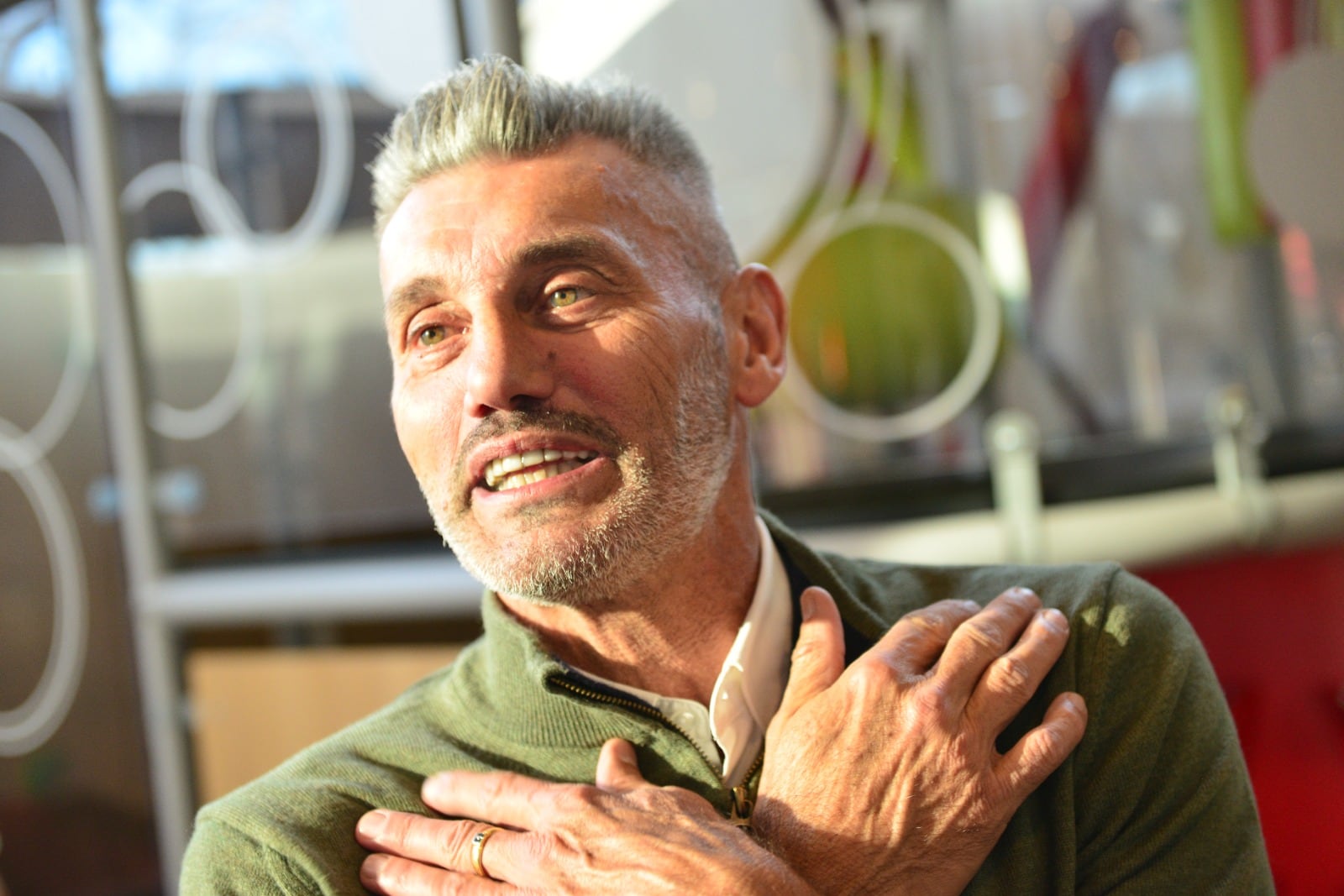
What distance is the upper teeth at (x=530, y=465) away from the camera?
4.05 ft

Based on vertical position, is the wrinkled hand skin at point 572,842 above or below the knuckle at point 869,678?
below

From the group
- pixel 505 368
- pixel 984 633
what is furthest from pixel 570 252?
pixel 984 633

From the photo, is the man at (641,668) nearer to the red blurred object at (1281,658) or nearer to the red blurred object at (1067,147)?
the red blurred object at (1281,658)

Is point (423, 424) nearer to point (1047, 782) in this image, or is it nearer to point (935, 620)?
point (935, 620)

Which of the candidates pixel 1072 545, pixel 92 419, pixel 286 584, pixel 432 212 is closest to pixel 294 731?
pixel 286 584

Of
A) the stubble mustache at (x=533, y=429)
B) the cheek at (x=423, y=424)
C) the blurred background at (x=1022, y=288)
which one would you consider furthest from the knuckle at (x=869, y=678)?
the blurred background at (x=1022, y=288)

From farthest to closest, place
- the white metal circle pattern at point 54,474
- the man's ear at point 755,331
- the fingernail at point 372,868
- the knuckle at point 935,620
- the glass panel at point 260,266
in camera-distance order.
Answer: the white metal circle pattern at point 54,474 → the glass panel at point 260,266 → the man's ear at point 755,331 → the knuckle at point 935,620 → the fingernail at point 372,868

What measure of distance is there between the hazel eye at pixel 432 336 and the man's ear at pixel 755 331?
0.33 meters

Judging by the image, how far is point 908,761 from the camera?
1.18m

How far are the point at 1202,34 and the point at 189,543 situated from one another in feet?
8.54

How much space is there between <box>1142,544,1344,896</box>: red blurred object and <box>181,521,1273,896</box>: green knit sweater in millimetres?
782

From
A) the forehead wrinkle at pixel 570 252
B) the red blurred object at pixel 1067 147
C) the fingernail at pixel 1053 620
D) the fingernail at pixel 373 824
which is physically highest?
the red blurred object at pixel 1067 147

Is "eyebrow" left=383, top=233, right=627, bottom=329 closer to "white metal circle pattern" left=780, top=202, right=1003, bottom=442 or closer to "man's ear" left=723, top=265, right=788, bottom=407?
"man's ear" left=723, top=265, right=788, bottom=407

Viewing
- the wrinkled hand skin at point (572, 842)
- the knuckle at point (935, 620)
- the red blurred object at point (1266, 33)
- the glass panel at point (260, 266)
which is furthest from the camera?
the glass panel at point (260, 266)
